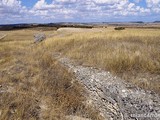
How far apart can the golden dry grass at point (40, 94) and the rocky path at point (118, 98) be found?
44 centimetres

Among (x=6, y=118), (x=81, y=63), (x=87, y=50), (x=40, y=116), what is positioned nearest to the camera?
(x=6, y=118)

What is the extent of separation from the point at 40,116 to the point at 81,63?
18.9ft

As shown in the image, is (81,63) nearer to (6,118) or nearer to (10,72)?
(10,72)

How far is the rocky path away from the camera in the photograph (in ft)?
30.1

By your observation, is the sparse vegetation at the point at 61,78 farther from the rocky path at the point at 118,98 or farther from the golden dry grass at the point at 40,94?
the rocky path at the point at 118,98

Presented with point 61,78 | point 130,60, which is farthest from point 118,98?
point 61,78

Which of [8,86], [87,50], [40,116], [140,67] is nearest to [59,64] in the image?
[87,50]

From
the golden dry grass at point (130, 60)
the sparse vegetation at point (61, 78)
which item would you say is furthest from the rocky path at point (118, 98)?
the golden dry grass at point (130, 60)

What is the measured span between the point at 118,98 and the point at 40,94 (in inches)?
133

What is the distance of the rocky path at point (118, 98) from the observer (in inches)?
361

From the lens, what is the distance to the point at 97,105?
33.8 feet

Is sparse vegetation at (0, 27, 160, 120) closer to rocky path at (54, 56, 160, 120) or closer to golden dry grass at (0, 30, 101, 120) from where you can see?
golden dry grass at (0, 30, 101, 120)

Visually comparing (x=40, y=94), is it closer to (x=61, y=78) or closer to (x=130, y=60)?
(x=61, y=78)

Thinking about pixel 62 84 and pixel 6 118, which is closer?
pixel 6 118
